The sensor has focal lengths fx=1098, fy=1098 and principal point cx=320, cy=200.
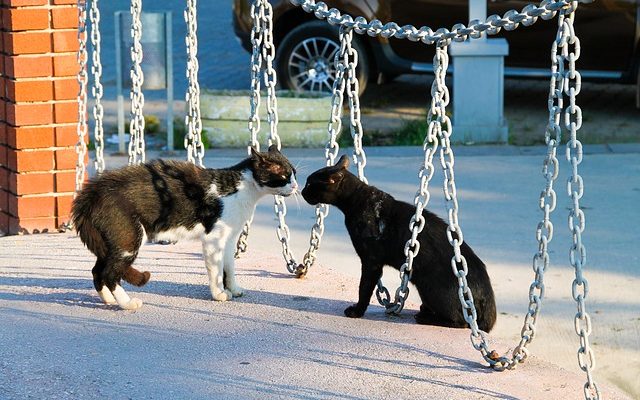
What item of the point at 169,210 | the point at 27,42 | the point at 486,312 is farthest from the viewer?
the point at 27,42

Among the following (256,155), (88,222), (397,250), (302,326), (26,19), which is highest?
(26,19)

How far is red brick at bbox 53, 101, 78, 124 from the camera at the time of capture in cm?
686

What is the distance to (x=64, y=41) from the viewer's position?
22.4ft

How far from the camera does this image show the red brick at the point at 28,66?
672cm

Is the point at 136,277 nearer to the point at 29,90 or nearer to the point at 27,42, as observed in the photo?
the point at 29,90

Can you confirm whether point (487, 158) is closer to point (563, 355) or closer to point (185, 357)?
point (563, 355)

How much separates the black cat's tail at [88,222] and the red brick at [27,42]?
189 cm

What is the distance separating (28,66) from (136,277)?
2002 mm

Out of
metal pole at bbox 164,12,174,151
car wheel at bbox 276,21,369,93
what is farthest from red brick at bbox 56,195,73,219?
car wheel at bbox 276,21,369,93

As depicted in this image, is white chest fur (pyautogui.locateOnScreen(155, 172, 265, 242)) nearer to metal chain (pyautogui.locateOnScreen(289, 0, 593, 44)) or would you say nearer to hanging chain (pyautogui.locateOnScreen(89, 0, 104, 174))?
metal chain (pyautogui.locateOnScreen(289, 0, 593, 44))

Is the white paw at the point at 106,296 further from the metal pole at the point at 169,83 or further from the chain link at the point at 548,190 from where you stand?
the metal pole at the point at 169,83

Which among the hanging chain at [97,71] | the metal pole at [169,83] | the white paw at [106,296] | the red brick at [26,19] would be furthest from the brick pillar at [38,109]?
the metal pole at [169,83]

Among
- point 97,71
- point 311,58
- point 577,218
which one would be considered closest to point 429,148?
point 577,218

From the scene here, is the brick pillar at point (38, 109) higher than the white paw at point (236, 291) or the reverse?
higher
